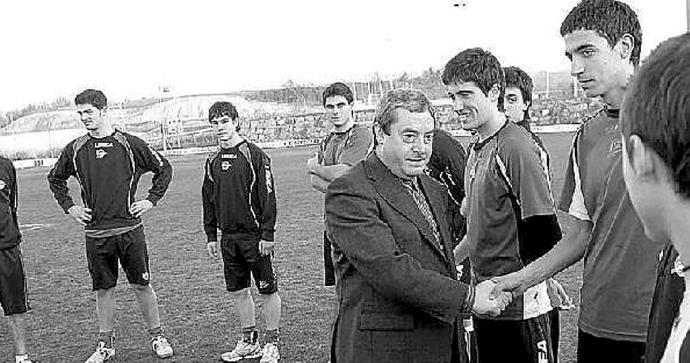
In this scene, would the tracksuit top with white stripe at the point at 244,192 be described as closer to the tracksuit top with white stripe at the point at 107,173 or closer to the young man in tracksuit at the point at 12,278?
the tracksuit top with white stripe at the point at 107,173

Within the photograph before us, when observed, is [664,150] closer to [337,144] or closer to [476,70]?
[476,70]

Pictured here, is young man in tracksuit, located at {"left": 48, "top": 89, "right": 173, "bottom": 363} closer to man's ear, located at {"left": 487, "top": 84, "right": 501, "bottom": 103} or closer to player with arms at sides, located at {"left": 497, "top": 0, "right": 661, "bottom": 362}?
man's ear, located at {"left": 487, "top": 84, "right": 501, "bottom": 103}

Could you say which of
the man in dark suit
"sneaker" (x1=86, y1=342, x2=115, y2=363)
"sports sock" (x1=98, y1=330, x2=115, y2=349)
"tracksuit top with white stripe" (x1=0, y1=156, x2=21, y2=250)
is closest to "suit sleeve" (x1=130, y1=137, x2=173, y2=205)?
"tracksuit top with white stripe" (x1=0, y1=156, x2=21, y2=250)

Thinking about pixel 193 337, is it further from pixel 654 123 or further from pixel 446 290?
pixel 654 123

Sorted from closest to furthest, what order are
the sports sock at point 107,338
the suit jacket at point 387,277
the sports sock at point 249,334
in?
the suit jacket at point 387,277 < the sports sock at point 249,334 < the sports sock at point 107,338

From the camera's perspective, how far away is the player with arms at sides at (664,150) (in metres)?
1.19

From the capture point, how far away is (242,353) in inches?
259

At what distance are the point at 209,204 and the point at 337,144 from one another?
4.13 feet

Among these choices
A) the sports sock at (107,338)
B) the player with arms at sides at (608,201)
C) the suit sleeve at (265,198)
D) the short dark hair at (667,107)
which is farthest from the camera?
the sports sock at (107,338)

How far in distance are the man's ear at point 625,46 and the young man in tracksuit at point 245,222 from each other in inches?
162

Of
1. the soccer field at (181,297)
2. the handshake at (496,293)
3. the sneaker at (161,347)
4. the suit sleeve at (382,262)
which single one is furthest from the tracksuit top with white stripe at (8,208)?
Answer: the handshake at (496,293)

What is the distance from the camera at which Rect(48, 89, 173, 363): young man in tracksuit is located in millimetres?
6766

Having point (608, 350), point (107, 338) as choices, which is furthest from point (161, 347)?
point (608, 350)

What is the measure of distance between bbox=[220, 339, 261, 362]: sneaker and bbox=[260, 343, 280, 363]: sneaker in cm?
17
